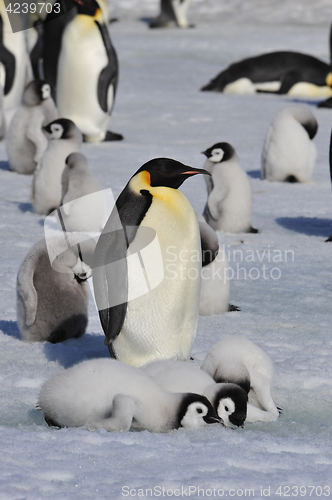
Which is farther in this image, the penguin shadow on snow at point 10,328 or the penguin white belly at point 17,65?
the penguin white belly at point 17,65

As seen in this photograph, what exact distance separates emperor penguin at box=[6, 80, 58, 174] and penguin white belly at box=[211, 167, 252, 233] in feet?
6.94

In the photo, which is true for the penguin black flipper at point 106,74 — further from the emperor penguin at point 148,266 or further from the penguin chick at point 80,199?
the emperor penguin at point 148,266

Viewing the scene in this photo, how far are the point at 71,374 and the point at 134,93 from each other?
10869 mm

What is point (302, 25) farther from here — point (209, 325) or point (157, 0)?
point (209, 325)

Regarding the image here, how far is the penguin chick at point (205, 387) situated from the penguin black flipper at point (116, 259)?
252 millimetres

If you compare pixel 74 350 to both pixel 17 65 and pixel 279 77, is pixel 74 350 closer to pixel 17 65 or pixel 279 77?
pixel 17 65

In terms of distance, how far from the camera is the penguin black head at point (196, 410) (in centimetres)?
218

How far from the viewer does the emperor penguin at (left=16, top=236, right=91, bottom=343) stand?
3089mm

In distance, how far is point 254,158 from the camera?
26.9ft

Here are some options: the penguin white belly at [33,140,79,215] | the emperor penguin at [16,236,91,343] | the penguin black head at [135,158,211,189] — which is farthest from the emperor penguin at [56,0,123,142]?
the penguin black head at [135,158,211,189]

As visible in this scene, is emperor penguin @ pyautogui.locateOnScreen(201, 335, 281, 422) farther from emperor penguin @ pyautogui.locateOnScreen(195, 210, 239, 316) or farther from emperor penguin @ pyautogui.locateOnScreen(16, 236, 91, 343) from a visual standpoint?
emperor penguin @ pyautogui.locateOnScreen(195, 210, 239, 316)

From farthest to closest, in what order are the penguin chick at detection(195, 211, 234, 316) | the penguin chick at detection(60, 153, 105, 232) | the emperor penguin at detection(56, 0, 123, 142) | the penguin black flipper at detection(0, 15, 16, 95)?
the penguin black flipper at detection(0, 15, 16, 95)
the emperor penguin at detection(56, 0, 123, 142)
the penguin chick at detection(60, 153, 105, 232)
the penguin chick at detection(195, 211, 234, 316)

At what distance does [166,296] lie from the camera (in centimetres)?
270

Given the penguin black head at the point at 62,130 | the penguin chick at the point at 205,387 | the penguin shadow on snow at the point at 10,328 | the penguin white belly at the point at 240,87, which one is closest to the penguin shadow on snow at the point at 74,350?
the penguin shadow on snow at the point at 10,328
